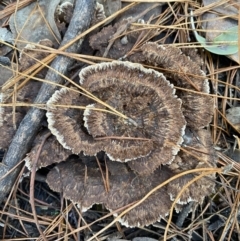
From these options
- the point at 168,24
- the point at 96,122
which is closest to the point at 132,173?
the point at 96,122

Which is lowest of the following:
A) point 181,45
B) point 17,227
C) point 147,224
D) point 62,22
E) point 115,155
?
point 147,224

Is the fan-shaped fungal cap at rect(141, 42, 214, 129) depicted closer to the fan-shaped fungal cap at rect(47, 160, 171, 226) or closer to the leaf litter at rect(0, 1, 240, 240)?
the leaf litter at rect(0, 1, 240, 240)

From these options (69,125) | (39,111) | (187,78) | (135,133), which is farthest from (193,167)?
(39,111)

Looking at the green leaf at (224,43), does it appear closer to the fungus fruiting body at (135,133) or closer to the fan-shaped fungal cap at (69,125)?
the fungus fruiting body at (135,133)

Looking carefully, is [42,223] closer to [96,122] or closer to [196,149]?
[96,122]

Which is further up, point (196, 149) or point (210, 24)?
point (210, 24)

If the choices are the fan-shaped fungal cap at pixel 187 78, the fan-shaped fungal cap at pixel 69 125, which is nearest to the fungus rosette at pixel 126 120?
the fan-shaped fungal cap at pixel 69 125

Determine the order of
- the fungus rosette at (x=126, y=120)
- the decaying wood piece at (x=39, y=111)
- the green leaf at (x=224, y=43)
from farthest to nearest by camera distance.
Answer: the green leaf at (x=224, y=43) < the decaying wood piece at (x=39, y=111) < the fungus rosette at (x=126, y=120)

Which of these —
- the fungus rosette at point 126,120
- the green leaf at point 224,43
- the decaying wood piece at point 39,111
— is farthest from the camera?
the green leaf at point 224,43
